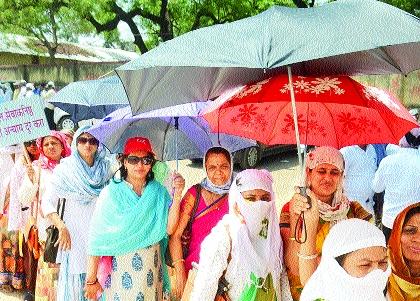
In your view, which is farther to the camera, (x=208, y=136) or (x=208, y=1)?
(x=208, y=1)

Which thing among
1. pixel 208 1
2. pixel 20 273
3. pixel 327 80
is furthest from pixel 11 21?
pixel 327 80

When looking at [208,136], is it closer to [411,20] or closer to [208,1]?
[411,20]

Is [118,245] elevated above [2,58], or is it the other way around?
[2,58]

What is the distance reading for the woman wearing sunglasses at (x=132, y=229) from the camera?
3.74 m

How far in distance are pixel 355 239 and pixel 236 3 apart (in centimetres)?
2068

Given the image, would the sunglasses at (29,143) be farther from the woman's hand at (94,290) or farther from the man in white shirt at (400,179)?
the man in white shirt at (400,179)

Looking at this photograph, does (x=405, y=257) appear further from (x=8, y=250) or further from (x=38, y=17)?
(x=38, y=17)

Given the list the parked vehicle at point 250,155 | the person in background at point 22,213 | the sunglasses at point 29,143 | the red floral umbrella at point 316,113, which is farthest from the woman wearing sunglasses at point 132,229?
the parked vehicle at point 250,155

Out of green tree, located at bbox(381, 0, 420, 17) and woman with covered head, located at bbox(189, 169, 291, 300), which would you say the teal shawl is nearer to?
woman with covered head, located at bbox(189, 169, 291, 300)

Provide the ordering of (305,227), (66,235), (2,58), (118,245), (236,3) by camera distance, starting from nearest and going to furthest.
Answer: (305,227)
(118,245)
(66,235)
(236,3)
(2,58)

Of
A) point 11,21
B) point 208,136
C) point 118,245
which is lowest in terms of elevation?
point 118,245

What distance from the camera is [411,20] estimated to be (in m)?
2.60

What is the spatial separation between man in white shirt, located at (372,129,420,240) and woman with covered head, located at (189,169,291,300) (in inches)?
67.2

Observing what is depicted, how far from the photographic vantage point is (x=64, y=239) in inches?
177
